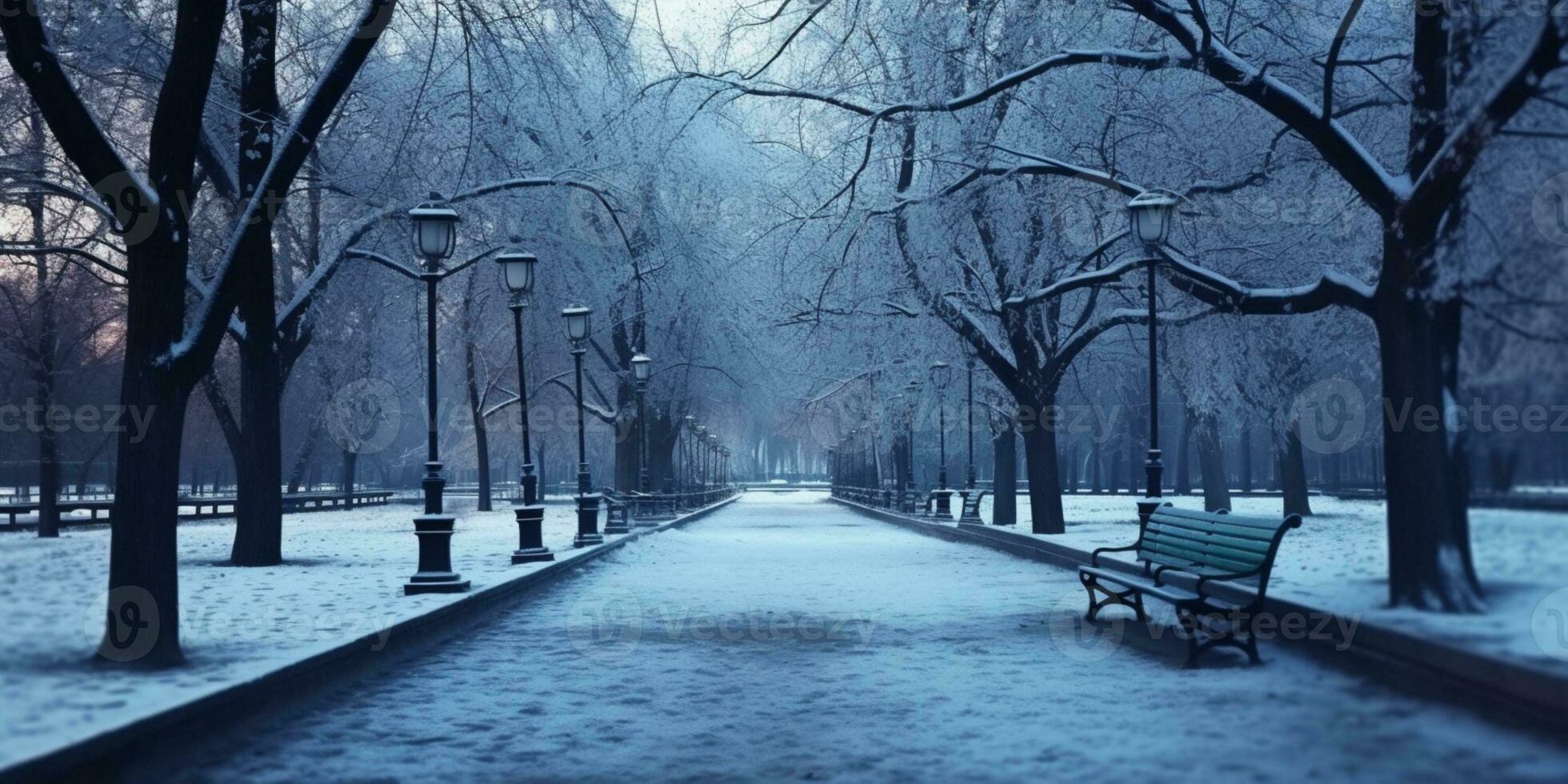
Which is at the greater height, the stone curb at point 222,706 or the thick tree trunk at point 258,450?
the thick tree trunk at point 258,450

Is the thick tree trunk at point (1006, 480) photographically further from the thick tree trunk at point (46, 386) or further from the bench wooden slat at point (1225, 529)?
the thick tree trunk at point (46, 386)

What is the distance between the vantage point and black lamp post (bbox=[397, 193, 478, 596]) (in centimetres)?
1468

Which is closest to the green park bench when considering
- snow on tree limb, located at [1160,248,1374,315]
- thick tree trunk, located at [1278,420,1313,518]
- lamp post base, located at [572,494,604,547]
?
thick tree trunk, located at [1278,420,1313,518]

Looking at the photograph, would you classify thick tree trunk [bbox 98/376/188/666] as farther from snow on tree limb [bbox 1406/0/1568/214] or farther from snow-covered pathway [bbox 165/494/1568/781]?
snow on tree limb [bbox 1406/0/1568/214]

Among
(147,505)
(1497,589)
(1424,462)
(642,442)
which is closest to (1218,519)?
(1424,462)

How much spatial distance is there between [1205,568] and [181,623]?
7.97 m

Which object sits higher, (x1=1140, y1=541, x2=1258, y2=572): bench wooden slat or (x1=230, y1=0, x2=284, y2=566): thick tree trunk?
(x1=230, y1=0, x2=284, y2=566): thick tree trunk

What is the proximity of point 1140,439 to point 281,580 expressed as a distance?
42.7m

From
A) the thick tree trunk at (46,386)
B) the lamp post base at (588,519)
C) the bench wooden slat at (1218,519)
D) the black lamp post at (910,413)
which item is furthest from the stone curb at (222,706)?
the black lamp post at (910,413)

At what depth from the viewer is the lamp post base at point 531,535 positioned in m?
19.9

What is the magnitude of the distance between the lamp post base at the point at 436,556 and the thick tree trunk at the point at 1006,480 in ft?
56.2

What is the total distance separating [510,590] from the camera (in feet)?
52.0

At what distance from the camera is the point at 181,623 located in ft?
36.8

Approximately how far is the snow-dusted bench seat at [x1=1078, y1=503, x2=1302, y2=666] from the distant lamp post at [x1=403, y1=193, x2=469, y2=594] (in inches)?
253
